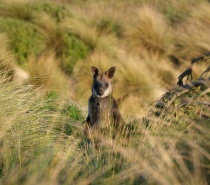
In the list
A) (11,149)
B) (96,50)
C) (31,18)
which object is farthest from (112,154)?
(31,18)

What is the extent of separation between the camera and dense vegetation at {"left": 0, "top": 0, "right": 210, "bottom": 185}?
4.41m

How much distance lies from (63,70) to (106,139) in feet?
25.8

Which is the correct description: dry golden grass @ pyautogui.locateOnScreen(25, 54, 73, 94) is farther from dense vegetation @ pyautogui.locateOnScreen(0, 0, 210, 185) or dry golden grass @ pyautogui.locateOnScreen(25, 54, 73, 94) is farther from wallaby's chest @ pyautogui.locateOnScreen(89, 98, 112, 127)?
wallaby's chest @ pyautogui.locateOnScreen(89, 98, 112, 127)

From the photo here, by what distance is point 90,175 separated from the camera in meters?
4.38

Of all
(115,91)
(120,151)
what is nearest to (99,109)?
(120,151)

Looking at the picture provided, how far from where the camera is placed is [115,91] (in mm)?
12312

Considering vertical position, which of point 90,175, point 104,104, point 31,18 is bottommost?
point 31,18

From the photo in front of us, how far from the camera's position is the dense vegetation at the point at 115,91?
4406 millimetres

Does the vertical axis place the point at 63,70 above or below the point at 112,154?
below

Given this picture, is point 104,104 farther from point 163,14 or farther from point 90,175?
point 163,14

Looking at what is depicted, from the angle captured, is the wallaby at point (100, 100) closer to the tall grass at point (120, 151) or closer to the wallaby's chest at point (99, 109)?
the wallaby's chest at point (99, 109)

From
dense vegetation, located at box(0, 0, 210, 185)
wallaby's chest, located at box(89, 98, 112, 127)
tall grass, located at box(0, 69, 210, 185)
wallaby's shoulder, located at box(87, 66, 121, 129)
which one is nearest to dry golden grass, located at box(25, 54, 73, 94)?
dense vegetation, located at box(0, 0, 210, 185)

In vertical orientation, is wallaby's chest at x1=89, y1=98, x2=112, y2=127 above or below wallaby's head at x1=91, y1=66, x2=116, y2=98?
below

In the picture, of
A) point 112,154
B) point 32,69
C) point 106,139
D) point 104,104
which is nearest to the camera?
point 112,154
